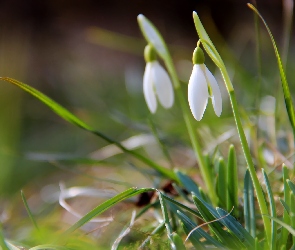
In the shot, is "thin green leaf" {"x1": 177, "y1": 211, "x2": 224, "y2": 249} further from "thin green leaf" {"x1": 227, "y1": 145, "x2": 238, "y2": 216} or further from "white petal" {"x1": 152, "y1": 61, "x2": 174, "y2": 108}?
"white petal" {"x1": 152, "y1": 61, "x2": 174, "y2": 108}

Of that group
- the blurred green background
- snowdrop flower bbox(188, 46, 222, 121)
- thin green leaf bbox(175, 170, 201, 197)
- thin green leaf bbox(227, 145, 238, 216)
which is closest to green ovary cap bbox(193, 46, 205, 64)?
snowdrop flower bbox(188, 46, 222, 121)

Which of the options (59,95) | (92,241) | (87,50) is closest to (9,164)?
(92,241)

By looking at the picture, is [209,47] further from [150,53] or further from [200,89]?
[150,53]

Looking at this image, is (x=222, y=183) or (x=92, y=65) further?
(x=92, y=65)

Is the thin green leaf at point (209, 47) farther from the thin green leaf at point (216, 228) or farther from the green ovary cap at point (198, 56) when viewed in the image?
the thin green leaf at point (216, 228)

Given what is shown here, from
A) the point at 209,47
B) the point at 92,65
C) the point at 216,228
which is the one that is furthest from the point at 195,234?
the point at 92,65

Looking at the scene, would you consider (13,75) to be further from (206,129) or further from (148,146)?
(206,129)

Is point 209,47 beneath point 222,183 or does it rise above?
above
